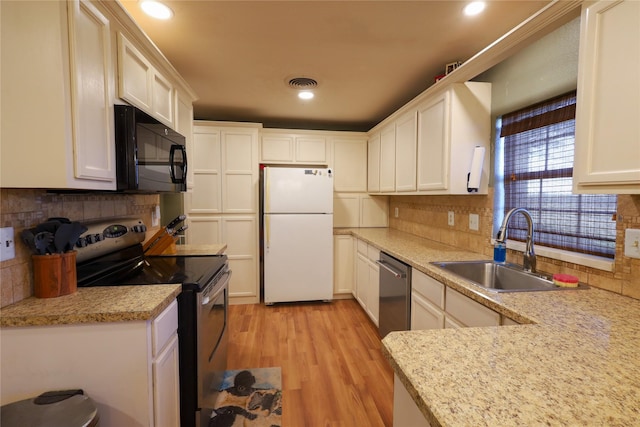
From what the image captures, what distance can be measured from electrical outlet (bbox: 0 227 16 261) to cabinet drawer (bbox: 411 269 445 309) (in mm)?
1894

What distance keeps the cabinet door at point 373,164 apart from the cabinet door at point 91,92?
264 centimetres

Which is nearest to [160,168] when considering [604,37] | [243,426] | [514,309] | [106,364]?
[106,364]

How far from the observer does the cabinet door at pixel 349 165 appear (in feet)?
12.1

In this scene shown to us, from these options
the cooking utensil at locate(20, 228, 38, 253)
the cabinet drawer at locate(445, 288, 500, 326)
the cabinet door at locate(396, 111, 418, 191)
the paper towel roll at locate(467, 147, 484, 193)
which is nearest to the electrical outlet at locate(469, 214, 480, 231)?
the paper towel roll at locate(467, 147, 484, 193)

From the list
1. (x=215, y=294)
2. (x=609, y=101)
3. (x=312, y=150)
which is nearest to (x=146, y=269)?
(x=215, y=294)


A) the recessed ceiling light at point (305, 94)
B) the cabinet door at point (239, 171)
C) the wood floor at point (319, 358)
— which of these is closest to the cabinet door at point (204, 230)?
the cabinet door at point (239, 171)

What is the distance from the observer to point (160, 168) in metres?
1.58

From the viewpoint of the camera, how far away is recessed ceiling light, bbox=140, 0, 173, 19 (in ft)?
4.87

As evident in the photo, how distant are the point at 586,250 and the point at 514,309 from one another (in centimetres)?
76

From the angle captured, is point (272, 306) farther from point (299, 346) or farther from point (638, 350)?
point (638, 350)

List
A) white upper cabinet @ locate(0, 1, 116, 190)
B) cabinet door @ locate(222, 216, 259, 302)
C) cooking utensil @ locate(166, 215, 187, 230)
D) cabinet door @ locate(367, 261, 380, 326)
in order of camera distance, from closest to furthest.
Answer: white upper cabinet @ locate(0, 1, 116, 190) < cooking utensil @ locate(166, 215, 187, 230) < cabinet door @ locate(367, 261, 380, 326) < cabinet door @ locate(222, 216, 259, 302)

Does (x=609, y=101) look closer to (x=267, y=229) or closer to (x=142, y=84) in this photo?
(x=142, y=84)

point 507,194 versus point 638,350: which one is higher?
point 507,194

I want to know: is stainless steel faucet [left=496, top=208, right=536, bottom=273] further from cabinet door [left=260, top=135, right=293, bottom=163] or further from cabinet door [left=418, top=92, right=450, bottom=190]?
cabinet door [left=260, top=135, right=293, bottom=163]
